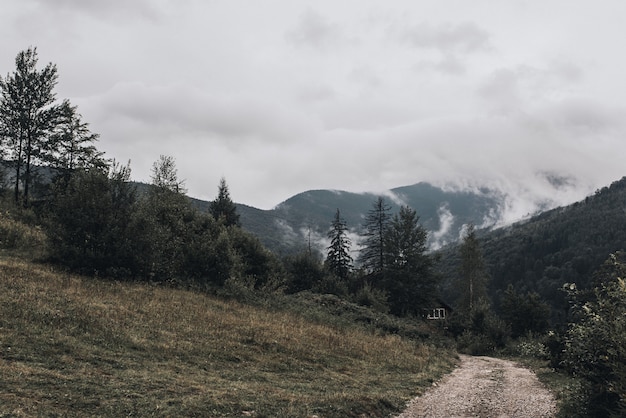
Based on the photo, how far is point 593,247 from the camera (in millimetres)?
180750

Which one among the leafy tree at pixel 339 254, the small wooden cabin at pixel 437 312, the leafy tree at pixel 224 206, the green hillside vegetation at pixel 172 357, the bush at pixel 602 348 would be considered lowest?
the small wooden cabin at pixel 437 312

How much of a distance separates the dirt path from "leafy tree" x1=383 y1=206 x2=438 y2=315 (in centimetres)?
4016

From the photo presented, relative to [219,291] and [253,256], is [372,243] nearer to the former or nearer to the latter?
[253,256]

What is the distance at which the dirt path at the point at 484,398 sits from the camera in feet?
49.0

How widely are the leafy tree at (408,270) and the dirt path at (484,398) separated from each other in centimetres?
4016

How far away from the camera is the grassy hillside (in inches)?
445

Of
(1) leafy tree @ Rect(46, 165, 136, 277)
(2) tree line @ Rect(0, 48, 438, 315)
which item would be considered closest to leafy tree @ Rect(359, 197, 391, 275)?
(2) tree line @ Rect(0, 48, 438, 315)

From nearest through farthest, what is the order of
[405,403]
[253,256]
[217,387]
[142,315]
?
[217,387]
[405,403]
[142,315]
[253,256]

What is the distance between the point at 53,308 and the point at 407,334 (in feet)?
99.3

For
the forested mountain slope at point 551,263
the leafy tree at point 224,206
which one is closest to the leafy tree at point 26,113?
the leafy tree at point 224,206

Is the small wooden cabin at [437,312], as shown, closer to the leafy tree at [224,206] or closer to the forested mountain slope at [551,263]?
the leafy tree at [224,206]

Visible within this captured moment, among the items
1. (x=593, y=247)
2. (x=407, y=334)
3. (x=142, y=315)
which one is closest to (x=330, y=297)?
(x=407, y=334)

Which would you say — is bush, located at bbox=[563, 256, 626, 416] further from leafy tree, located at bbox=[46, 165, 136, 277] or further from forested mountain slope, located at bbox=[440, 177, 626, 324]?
forested mountain slope, located at bbox=[440, 177, 626, 324]

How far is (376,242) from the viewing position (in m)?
75.8
